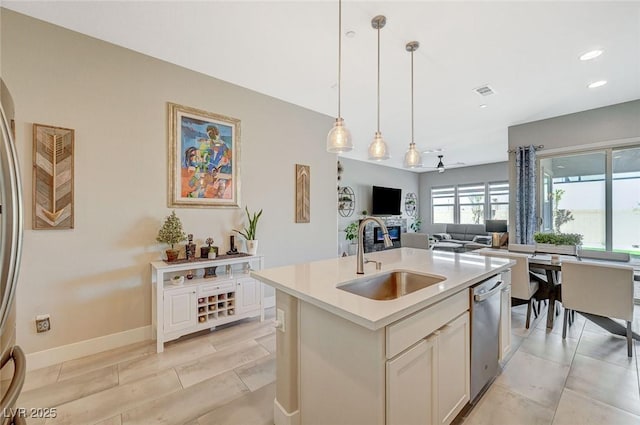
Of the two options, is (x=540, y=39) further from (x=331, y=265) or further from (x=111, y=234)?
(x=111, y=234)

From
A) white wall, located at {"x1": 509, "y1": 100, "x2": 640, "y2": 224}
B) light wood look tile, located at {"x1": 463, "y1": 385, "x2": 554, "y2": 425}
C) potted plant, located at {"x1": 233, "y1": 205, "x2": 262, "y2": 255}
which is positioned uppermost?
white wall, located at {"x1": 509, "y1": 100, "x2": 640, "y2": 224}

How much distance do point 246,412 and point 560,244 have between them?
4.38 meters

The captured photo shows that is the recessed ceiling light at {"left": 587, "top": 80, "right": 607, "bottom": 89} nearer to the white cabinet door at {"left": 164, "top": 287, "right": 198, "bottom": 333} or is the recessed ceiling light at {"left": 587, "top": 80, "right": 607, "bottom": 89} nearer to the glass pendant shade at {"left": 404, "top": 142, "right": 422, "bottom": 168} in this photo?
the glass pendant shade at {"left": 404, "top": 142, "right": 422, "bottom": 168}

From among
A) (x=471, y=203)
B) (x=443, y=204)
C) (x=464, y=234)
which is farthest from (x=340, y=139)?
(x=443, y=204)

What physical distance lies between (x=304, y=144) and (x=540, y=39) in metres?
2.80

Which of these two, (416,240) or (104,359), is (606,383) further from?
(104,359)

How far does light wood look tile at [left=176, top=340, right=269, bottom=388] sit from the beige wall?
881 millimetres

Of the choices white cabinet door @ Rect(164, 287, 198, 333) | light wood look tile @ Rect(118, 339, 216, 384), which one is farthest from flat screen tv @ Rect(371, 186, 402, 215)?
light wood look tile @ Rect(118, 339, 216, 384)

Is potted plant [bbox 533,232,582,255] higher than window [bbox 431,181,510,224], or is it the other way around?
window [bbox 431,181,510,224]

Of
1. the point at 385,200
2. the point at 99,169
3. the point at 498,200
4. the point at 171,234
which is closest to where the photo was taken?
the point at 99,169

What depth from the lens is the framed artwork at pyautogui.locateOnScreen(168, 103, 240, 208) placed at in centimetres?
282

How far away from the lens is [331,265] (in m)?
1.99

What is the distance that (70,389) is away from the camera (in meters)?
1.90

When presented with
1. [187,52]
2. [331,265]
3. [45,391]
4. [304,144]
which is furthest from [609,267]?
[45,391]
